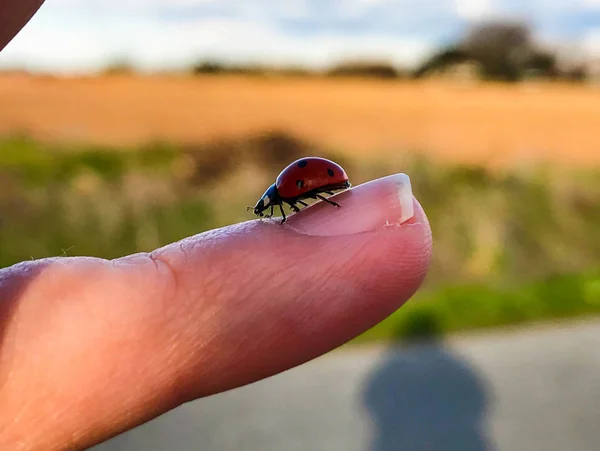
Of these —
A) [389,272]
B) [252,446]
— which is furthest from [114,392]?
[252,446]

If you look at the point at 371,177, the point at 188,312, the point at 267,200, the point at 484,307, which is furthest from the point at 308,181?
the point at 371,177

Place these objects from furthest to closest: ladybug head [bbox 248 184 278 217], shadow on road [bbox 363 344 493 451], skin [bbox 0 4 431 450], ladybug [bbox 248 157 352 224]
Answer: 1. shadow on road [bbox 363 344 493 451]
2. ladybug head [bbox 248 184 278 217]
3. ladybug [bbox 248 157 352 224]
4. skin [bbox 0 4 431 450]

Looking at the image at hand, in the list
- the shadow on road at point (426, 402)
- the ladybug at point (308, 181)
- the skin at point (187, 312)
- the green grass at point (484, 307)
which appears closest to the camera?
the skin at point (187, 312)

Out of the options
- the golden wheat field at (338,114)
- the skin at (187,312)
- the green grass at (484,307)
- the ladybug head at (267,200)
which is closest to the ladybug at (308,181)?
the ladybug head at (267,200)

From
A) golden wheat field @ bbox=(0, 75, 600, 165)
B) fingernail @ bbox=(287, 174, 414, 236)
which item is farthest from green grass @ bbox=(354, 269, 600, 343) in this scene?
fingernail @ bbox=(287, 174, 414, 236)

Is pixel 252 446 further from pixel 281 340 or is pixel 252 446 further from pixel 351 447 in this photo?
pixel 281 340

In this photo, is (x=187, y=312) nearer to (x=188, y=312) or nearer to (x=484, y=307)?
(x=188, y=312)

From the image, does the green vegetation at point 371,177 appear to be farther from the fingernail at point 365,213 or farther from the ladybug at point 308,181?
the fingernail at point 365,213

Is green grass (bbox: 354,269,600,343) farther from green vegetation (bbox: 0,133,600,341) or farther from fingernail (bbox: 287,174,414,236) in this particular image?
fingernail (bbox: 287,174,414,236)
